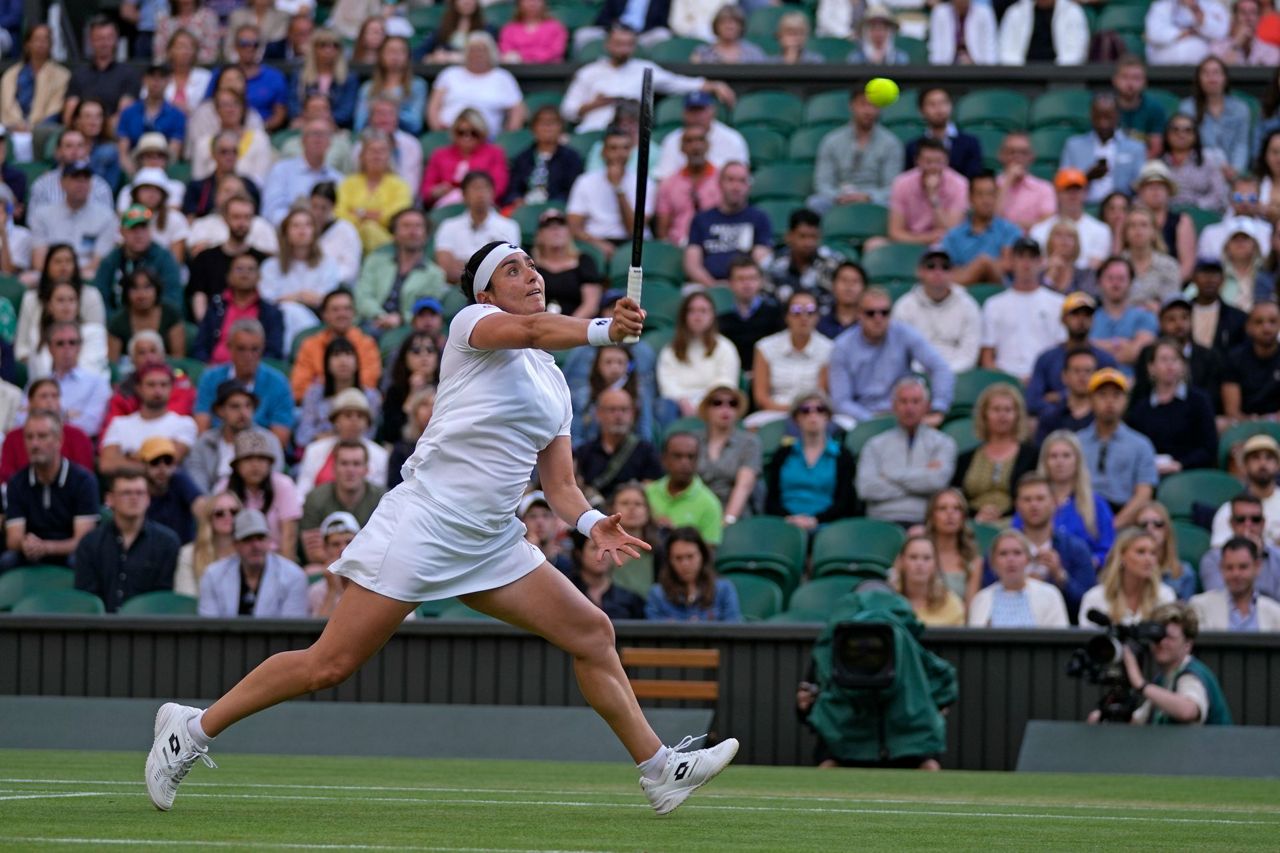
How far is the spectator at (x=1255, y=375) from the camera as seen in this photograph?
45.6 ft

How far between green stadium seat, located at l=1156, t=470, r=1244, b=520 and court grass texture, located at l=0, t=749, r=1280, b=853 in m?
3.05

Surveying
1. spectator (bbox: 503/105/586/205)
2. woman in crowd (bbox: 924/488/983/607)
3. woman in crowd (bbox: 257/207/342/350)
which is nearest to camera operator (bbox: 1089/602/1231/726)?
woman in crowd (bbox: 924/488/983/607)

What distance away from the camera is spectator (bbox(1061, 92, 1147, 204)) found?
16.3 meters

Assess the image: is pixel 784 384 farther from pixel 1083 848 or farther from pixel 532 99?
pixel 1083 848

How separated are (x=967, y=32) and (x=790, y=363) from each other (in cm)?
506

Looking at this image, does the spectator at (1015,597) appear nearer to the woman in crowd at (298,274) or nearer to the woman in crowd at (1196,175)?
the woman in crowd at (1196,175)

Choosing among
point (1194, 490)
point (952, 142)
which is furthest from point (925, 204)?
point (1194, 490)

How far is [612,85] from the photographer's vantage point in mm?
17656

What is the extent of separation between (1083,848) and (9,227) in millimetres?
13223

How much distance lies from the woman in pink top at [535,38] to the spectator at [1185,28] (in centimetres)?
520

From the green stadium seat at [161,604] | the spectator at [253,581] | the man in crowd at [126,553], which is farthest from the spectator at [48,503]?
the spectator at [253,581]

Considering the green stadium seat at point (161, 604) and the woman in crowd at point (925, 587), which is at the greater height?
the woman in crowd at point (925, 587)

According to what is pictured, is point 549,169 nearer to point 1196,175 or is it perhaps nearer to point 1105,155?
point 1105,155

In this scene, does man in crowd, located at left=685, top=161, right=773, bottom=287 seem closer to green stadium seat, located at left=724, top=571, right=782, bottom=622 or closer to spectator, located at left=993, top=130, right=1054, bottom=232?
spectator, located at left=993, top=130, right=1054, bottom=232
